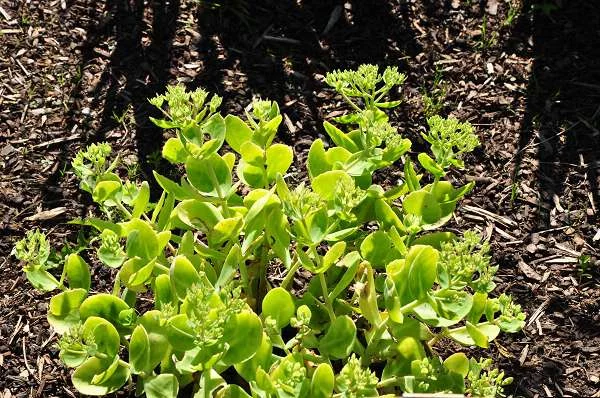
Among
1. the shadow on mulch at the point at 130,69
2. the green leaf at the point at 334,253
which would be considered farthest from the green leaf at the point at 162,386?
the shadow on mulch at the point at 130,69

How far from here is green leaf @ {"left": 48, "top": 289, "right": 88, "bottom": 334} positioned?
96.6 inches

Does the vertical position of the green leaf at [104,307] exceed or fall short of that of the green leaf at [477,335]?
it falls short

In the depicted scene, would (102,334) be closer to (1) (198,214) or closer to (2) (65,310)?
(2) (65,310)

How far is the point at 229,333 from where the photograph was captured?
2.21 m

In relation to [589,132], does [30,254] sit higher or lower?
lower

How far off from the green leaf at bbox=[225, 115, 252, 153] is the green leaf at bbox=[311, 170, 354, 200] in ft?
1.22

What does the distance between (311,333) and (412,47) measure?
2.10m

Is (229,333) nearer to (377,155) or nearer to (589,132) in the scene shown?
(377,155)

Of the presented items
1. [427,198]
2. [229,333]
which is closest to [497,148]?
[427,198]

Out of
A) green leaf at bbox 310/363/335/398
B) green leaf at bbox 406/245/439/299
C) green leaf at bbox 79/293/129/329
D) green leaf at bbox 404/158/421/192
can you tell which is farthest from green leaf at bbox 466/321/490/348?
green leaf at bbox 79/293/129/329

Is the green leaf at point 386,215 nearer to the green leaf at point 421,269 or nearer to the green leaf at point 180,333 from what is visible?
the green leaf at point 421,269

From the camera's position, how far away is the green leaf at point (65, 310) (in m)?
2.45

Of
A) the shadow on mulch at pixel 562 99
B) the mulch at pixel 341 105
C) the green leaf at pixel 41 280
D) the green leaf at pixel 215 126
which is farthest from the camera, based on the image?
the shadow on mulch at pixel 562 99

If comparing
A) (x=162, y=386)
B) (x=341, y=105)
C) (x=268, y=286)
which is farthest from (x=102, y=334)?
(x=341, y=105)
